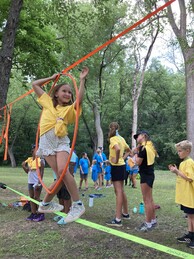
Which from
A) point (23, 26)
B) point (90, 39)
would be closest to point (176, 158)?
point (90, 39)

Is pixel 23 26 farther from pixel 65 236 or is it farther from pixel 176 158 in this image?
pixel 176 158

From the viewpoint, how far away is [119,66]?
96.9 ft

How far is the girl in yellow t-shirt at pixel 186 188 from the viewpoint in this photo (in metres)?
5.06

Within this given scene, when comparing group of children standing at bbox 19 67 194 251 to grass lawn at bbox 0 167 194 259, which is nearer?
group of children standing at bbox 19 67 194 251

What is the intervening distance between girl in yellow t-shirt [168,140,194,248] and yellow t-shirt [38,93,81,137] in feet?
7.13

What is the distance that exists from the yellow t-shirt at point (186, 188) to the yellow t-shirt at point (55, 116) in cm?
247

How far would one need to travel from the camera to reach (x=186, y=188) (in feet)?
16.9

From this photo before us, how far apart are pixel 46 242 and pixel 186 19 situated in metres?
9.96

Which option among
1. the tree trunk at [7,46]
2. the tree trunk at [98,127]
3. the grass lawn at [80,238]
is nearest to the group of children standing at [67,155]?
the grass lawn at [80,238]

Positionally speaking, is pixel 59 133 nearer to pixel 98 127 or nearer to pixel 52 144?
pixel 52 144

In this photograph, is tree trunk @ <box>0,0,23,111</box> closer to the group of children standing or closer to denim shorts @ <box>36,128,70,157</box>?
the group of children standing

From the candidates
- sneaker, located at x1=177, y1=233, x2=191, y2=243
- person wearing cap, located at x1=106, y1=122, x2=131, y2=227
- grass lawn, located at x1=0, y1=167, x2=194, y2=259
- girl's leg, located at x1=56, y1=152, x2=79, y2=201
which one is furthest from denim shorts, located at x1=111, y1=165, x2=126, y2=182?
girl's leg, located at x1=56, y1=152, x2=79, y2=201

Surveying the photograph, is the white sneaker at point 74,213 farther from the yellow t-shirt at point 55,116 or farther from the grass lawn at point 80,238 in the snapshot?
the grass lawn at point 80,238

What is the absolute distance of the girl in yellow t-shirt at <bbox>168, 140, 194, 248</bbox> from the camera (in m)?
5.06
